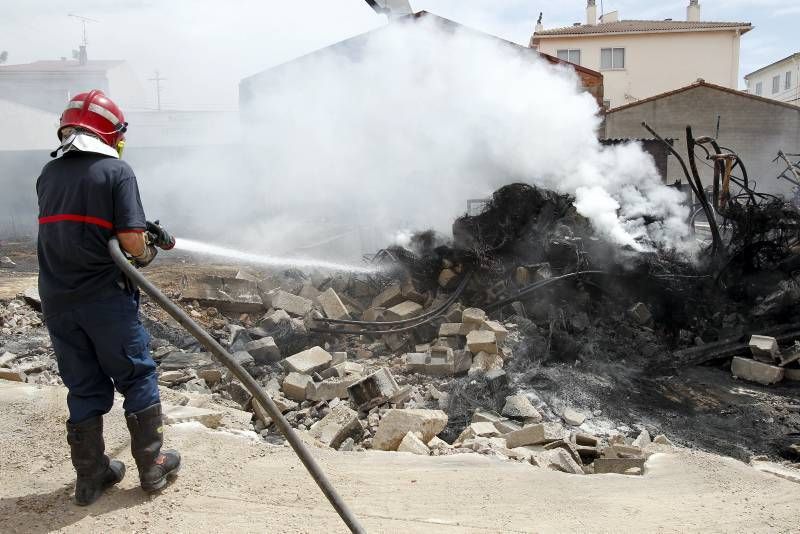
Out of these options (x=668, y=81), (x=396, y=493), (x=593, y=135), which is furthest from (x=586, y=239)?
(x=668, y=81)

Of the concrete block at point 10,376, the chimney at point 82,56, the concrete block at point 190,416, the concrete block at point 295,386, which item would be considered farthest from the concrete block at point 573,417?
the chimney at point 82,56

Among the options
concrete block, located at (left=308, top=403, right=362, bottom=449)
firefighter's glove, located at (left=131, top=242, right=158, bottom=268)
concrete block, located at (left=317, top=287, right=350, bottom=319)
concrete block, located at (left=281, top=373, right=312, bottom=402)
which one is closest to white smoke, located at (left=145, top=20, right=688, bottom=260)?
concrete block, located at (left=317, top=287, right=350, bottom=319)

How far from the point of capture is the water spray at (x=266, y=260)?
888 cm

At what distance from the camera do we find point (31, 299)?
23.3ft

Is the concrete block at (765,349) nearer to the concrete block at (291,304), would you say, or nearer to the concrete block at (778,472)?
the concrete block at (778,472)

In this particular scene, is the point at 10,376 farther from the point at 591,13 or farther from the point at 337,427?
the point at 591,13

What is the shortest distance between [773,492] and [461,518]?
1767 mm

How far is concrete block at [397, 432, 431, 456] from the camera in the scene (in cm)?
376

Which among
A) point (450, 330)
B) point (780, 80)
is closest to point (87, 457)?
point (450, 330)

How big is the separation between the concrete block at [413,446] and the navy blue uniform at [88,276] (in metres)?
1.76

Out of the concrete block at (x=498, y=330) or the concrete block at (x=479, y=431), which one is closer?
the concrete block at (x=479, y=431)

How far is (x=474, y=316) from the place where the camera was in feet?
22.0

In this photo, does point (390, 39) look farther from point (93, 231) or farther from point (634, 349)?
point (93, 231)

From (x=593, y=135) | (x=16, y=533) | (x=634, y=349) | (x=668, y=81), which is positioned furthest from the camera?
(x=668, y=81)
